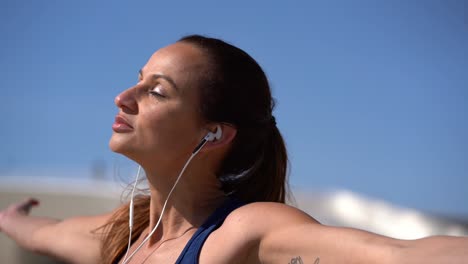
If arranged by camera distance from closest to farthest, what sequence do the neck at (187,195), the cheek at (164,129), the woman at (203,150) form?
1. the woman at (203,150)
2. the cheek at (164,129)
3. the neck at (187,195)

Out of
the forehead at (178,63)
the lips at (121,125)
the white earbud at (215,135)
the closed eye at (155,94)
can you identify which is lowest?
the lips at (121,125)

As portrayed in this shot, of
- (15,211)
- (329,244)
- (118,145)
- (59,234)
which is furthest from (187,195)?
(15,211)

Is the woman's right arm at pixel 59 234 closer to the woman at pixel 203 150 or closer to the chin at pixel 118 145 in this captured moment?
the woman at pixel 203 150

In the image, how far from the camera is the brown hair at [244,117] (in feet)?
8.38

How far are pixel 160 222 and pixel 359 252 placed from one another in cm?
108

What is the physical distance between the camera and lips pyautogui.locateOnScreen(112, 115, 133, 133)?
2.52m

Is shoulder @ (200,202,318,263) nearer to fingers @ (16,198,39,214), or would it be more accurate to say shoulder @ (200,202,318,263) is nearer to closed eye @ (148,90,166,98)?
closed eye @ (148,90,166,98)

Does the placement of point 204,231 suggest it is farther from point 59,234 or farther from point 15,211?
point 15,211

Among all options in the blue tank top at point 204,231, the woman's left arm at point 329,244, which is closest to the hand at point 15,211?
the blue tank top at point 204,231

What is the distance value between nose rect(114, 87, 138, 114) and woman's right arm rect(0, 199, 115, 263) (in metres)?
0.82

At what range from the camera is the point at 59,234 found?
130 inches

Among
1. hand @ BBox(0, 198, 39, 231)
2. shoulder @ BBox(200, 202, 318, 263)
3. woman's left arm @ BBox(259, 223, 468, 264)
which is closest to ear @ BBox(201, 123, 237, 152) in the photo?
shoulder @ BBox(200, 202, 318, 263)

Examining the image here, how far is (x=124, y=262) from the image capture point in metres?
2.75

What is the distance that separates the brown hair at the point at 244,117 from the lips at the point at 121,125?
0.88ft
